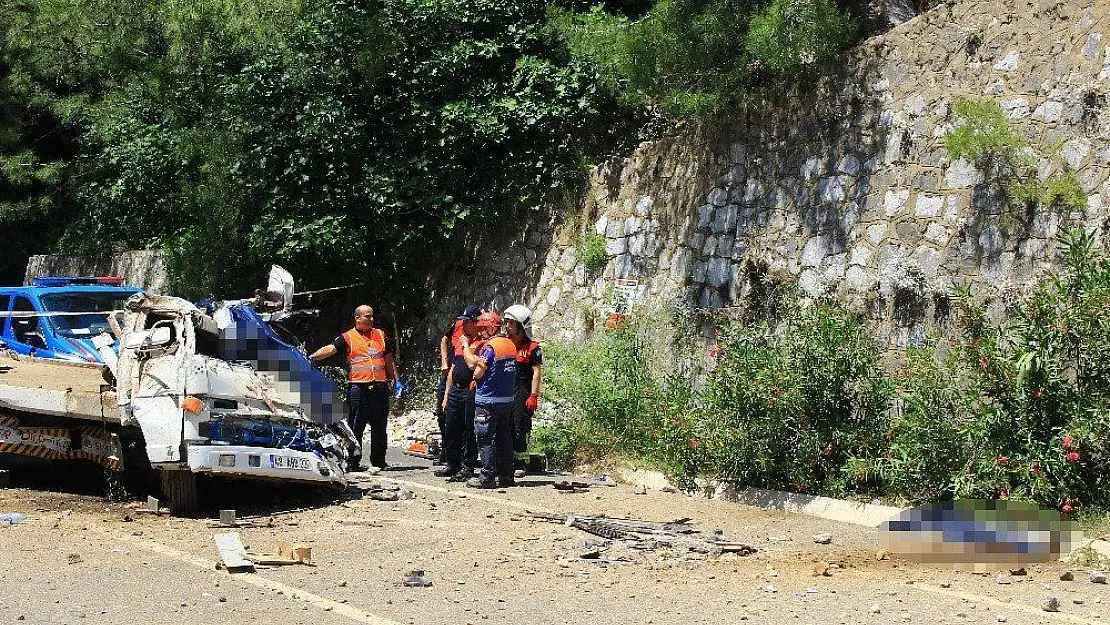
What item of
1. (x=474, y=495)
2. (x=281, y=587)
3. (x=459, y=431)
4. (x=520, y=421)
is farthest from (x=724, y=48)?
(x=281, y=587)

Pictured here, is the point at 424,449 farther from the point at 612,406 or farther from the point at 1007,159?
the point at 1007,159

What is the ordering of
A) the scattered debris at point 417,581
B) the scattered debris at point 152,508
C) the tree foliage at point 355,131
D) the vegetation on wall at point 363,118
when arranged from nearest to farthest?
1. the scattered debris at point 417,581
2. the scattered debris at point 152,508
3. the vegetation on wall at point 363,118
4. the tree foliage at point 355,131

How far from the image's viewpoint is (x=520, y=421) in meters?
12.8

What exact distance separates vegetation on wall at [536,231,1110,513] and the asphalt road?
0.60 metres

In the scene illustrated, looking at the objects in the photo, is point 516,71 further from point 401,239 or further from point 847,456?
point 847,456

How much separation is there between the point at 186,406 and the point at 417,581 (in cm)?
292

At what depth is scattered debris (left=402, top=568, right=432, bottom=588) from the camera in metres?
8.01

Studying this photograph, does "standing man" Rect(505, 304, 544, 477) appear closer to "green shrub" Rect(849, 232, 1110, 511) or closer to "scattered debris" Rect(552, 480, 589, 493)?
"scattered debris" Rect(552, 480, 589, 493)

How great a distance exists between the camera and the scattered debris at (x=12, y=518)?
1011 cm

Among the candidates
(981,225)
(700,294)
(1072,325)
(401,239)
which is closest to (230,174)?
(401,239)

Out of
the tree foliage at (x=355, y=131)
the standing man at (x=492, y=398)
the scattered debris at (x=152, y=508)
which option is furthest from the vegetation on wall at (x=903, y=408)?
the tree foliage at (x=355, y=131)

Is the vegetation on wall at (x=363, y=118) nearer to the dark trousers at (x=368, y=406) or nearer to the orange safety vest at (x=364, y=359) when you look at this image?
the orange safety vest at (x=364, y=359)

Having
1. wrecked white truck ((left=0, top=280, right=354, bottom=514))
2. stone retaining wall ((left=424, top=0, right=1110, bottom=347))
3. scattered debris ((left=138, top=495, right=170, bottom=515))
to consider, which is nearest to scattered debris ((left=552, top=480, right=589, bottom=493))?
wrecked white truck ((left=0, top=280, right=354, bottom=514))

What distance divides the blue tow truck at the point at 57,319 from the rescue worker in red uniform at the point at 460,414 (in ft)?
15.8
